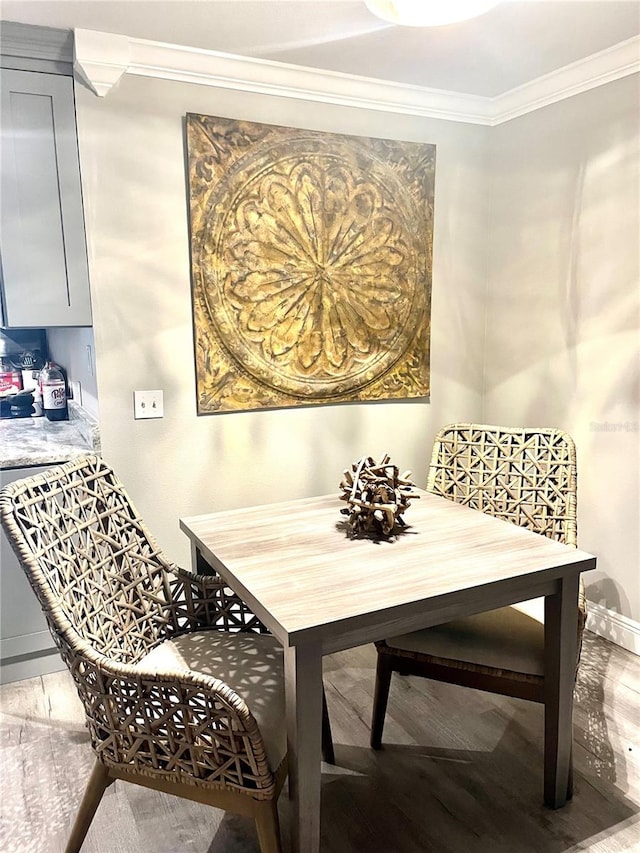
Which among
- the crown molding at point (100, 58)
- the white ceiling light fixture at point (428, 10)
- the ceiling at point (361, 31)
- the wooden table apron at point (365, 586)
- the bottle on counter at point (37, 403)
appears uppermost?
the ceiling at point (361, 31)

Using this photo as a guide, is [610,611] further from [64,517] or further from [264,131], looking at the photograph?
[264,131]

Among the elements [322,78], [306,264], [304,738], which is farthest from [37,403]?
[304,738]

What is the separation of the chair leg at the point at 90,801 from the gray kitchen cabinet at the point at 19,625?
1.06 metres

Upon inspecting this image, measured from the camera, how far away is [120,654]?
5.51ft

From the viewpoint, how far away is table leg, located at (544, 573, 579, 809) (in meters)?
1.68

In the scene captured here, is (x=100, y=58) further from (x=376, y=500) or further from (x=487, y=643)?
(x=487, y=643)

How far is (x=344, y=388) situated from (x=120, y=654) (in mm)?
1665

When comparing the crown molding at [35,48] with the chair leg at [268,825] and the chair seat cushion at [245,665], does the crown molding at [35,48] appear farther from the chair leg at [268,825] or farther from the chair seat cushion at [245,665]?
the chair leg at [268,825]

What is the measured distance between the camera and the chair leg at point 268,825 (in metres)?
1.37

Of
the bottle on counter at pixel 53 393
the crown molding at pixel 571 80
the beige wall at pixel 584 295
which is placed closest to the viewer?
the crown molding at pixel 571 80

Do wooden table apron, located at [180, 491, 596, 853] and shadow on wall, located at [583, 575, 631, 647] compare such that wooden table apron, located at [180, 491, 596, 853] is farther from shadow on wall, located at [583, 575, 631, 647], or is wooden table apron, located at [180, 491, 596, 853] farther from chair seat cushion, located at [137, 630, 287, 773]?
shadow on wall, located at [583, 575, 631, 647]

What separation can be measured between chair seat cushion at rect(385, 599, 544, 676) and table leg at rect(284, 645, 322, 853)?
0.44 metres

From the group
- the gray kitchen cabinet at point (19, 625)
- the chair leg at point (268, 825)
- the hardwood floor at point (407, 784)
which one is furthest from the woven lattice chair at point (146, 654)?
the gray kitchen cabinet at point (19, 625)

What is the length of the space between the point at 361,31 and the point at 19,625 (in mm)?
2496
